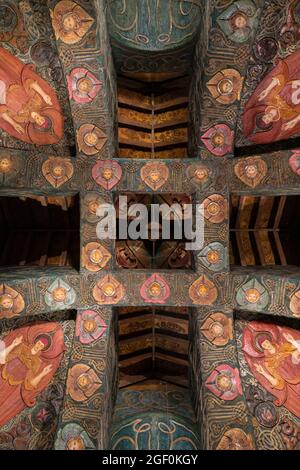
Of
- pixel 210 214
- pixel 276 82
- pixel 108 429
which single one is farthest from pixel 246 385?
pixel 276 82

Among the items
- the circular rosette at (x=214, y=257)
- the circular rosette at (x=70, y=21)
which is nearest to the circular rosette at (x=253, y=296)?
the circular rosette at (x=214, y=257)

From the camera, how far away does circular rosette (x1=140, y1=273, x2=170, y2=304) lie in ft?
21.1

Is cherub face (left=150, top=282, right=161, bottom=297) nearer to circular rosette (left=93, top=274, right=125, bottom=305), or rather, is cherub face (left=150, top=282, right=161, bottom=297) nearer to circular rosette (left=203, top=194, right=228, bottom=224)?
circular rosette (left=93, top=274, right=125, bottom=305)

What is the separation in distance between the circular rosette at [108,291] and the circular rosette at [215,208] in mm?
2191

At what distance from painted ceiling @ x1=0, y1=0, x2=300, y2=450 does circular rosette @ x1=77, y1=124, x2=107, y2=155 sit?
0.06ft

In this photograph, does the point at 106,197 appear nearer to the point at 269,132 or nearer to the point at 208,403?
the point at 269,132

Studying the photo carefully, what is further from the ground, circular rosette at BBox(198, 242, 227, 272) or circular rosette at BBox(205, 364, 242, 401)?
circular rosette at BBox(198, 242, 227, 272)

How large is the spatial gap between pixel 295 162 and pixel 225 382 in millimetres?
4222

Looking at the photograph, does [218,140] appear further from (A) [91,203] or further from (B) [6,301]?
(B) [6,301]

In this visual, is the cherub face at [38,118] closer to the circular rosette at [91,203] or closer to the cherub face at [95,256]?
the circular rosette at [91,203]

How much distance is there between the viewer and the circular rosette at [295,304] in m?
5.71

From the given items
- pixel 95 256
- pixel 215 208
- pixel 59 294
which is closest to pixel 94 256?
pixel 95 256

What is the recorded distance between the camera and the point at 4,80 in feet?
18.3

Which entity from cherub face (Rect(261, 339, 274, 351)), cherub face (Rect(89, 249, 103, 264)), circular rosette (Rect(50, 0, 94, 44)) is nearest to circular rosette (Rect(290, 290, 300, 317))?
cherub face (Rect(261, 339, 274, 351))
